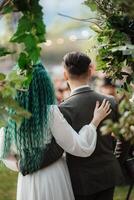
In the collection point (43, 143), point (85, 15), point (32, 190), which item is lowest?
point (32, 190)

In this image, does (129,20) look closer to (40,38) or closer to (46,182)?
(40,38)

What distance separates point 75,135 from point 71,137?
0.06 metres

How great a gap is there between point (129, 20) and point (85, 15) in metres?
0.33

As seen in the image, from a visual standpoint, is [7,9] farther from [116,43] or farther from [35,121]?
[35,121]

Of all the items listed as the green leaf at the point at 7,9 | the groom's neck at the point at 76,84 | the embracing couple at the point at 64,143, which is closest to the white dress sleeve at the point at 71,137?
the embracing couple at the point at 64,143

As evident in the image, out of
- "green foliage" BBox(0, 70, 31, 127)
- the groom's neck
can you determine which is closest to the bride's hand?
the groom's neck

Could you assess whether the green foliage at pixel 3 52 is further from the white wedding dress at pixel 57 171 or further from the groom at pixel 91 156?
the groom at pixel 91 156

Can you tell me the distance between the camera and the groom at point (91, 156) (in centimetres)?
428

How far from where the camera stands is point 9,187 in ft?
26.0

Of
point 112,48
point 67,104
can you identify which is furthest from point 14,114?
point 67,104

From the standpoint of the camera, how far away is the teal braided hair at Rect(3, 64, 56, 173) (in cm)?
396

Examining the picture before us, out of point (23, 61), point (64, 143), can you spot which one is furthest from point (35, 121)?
point (23, 61)

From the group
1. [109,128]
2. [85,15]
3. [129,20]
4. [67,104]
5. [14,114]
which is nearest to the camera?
[109,128]

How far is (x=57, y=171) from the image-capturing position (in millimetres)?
4125
